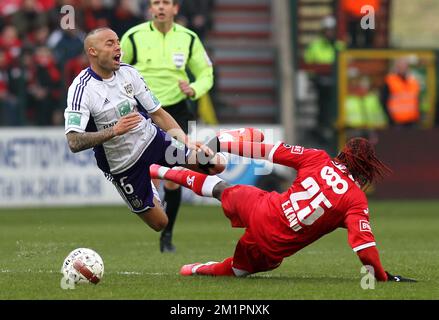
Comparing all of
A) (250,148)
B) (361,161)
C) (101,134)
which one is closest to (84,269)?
(101,134)

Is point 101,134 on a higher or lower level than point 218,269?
higher

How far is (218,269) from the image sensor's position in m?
9.38

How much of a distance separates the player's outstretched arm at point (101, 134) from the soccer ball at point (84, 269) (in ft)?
3.12

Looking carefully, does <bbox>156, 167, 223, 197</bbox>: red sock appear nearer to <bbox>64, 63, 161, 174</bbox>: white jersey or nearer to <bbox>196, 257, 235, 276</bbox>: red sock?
<bbox>64, 63, 161, 174</bbox>: white jersey

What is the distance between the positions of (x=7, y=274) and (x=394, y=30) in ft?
83.9

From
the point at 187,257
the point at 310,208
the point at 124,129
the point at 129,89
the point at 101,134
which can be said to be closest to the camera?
the point at 310,208

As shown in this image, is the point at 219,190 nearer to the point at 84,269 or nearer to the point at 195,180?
the point at 195,180

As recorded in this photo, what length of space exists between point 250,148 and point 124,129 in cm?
103

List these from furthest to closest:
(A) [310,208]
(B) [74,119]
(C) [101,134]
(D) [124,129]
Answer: (B) [74,119]
(C) [101,134]
(D) [124,129]
(A) [310,208]

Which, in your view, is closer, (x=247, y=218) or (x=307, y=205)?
(x=307, y=205)

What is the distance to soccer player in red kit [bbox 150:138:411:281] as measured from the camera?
→ 28.0ft

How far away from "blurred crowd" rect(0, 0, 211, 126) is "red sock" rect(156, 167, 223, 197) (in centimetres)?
1106

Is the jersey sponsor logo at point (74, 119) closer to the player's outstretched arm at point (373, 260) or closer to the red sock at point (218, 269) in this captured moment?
the red sock at point (218, 269)

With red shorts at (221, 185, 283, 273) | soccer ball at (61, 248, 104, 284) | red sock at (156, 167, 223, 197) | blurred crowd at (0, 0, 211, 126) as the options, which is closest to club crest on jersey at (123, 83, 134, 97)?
red sock at (156, 167, 223, 197)
